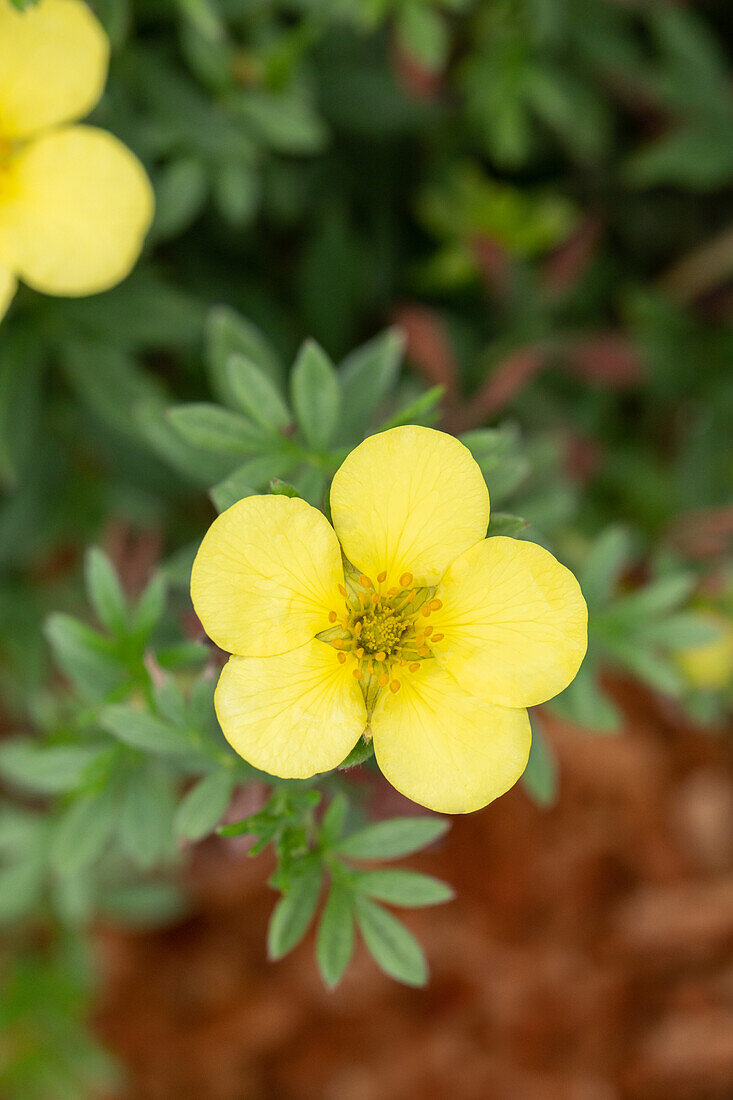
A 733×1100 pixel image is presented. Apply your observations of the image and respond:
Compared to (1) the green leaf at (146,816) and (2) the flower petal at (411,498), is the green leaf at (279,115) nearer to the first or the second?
(2) the flower petal at (411,498)

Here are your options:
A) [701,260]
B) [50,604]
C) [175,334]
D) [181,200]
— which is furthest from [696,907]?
[181,200]

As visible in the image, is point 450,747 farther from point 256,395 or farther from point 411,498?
point 256,395

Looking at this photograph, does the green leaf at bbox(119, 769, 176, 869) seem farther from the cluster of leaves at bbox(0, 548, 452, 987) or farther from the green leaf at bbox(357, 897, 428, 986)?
the green leaf at bbox(357, 897, 428, 986)

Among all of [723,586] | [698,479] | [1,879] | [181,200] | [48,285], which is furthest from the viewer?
[698,479]

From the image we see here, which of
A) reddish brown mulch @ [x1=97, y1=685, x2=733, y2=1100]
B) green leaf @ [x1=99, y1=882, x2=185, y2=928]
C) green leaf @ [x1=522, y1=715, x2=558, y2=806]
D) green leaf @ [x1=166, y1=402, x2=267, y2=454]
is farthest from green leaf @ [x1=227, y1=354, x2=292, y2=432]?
reddish brown mulch @ [x1=97, y1=685, x2=733, y2=1100]

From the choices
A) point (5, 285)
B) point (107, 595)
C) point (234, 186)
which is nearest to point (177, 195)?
point (234, 186)

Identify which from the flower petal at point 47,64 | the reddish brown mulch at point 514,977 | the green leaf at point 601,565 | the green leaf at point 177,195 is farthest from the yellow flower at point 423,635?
the reddish brown mulch at point 514,977

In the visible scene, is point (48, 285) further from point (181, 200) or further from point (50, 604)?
point (50, 604)
